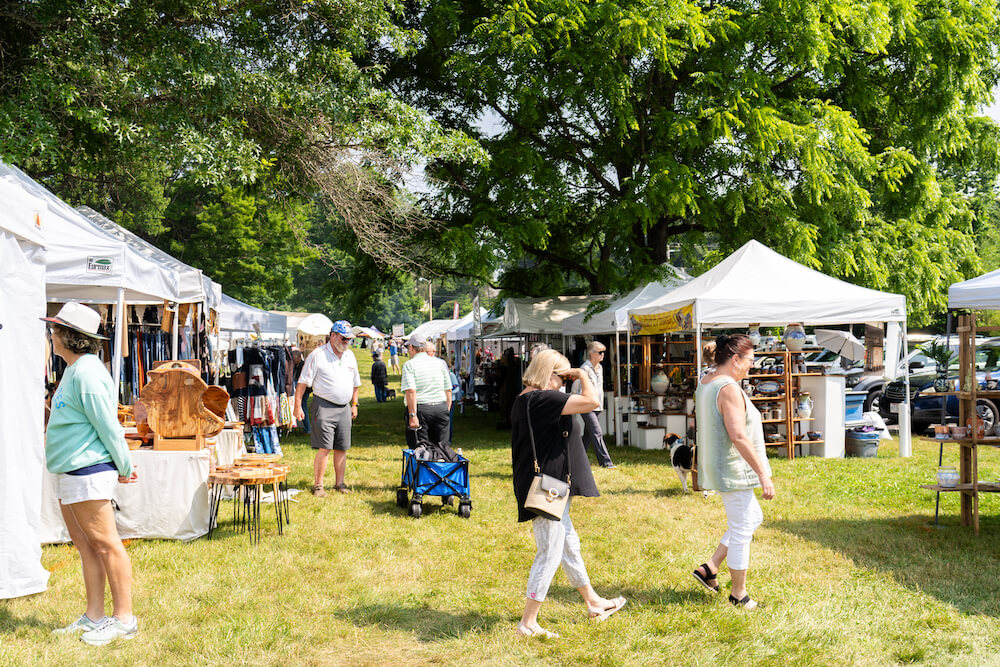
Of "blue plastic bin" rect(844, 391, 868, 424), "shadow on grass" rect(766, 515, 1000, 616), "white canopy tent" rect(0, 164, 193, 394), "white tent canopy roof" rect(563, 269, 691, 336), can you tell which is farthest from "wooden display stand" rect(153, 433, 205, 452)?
"blue plastic bin" rect(844, 391, 868, 424)

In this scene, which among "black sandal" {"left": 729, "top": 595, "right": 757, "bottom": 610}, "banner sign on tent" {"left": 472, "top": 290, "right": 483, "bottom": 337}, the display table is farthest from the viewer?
"banner sign on tent" {"left": 472, "top": 290, "right": 483, "bottom": 337}

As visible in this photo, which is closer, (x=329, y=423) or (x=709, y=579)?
(x=709, y=579)

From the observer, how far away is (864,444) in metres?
11.4

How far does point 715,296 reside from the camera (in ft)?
35.1

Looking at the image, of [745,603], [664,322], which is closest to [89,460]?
[745,603]

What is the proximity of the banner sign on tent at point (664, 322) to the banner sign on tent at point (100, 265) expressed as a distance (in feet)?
22.9

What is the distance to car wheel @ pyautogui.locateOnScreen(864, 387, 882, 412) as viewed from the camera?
51.8ft

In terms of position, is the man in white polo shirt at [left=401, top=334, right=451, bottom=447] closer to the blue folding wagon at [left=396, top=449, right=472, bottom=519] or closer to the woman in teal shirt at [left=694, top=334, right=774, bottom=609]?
the blue folding wagon at [left=396, top=449, right=472, bottom=519]

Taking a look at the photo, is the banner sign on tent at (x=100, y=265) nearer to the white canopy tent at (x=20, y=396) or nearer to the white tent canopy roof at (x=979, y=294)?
the white canopy tent at (x=20, y=396)

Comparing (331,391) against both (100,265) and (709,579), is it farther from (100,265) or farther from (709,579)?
(709,579)

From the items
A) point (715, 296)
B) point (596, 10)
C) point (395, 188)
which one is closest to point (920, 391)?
point (715, 296)

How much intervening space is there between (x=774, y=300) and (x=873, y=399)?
6633 millimetres

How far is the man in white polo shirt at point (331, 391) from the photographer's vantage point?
834cm

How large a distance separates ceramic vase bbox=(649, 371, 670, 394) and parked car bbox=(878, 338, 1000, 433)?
14.7ft
